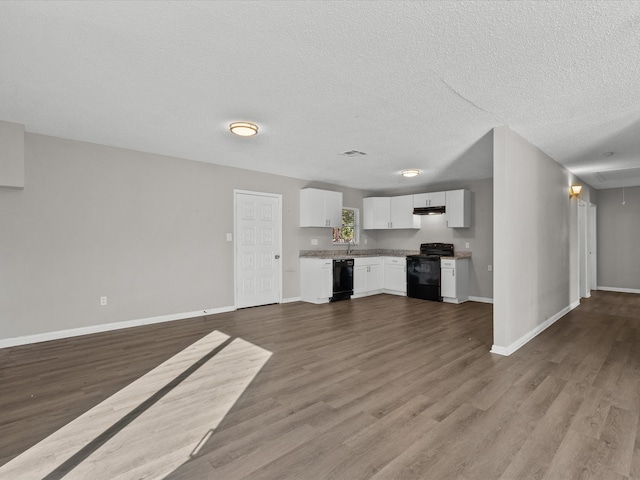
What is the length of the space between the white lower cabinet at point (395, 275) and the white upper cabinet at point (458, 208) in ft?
4.23

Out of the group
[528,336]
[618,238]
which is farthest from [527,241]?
[618,238]

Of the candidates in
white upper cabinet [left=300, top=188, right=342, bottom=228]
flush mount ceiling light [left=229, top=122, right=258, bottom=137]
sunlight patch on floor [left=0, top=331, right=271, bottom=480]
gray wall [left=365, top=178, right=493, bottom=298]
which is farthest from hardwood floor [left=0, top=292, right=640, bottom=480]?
white upper cabinet [left=300, top=188, right=342, bottom=228]

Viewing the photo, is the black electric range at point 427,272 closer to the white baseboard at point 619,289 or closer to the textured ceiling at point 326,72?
the textured ceiling at point 326,72

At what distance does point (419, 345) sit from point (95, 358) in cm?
351

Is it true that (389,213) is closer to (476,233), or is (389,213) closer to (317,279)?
(476,233)

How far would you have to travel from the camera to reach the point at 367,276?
743 centimetres

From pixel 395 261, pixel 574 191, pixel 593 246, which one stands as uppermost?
pixel 574 191

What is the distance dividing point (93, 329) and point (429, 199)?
21.1 feet

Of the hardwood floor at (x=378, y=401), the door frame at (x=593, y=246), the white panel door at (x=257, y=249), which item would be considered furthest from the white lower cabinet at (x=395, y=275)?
the door frame at (x=593, y=246)

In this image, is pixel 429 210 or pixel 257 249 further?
pixel 429 210

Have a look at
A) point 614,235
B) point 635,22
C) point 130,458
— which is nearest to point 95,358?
point 130,458

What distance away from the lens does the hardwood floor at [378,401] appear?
1865 millimetres

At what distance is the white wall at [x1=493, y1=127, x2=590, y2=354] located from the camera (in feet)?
11.9

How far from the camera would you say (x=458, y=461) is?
187 cm
